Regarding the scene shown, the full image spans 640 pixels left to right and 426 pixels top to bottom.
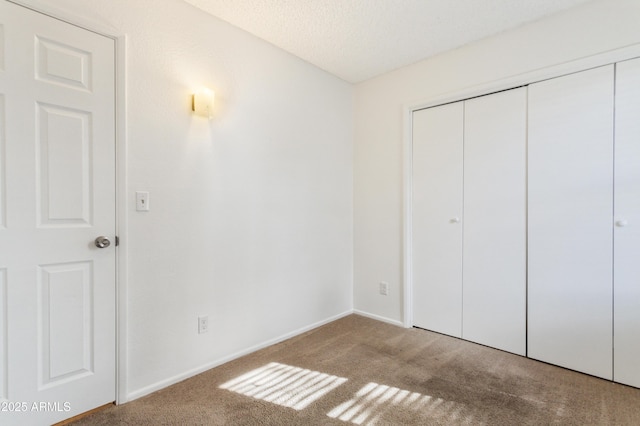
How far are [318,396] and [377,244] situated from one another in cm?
166

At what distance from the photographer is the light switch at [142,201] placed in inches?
72.6

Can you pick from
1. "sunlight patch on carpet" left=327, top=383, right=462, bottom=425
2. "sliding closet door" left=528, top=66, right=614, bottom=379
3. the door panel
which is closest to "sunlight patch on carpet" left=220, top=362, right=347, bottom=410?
"sunlight patch on carpet" left=327, top=383, right=462, bottom=425

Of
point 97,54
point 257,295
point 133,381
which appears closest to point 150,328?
point 133,381

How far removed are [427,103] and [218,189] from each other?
198cm

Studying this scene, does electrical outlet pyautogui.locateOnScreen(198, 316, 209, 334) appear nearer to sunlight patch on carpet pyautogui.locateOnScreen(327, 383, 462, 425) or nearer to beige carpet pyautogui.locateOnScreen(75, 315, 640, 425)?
beige carpet pyautogui.locateOnScreen(75, 315, 640, 425)

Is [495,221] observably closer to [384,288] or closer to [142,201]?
[384,288]

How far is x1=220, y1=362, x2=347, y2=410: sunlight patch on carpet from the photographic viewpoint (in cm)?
184

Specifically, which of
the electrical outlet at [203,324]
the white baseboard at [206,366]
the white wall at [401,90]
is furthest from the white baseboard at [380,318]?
the electrical outlet at [203,324]

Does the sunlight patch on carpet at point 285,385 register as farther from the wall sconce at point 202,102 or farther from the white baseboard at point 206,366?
the wall sconce at point 202,102

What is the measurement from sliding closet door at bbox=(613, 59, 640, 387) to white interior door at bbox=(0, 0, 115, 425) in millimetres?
3056

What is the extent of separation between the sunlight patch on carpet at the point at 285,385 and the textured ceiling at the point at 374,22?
96.8 inches

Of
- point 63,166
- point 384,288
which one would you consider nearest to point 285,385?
point 384,288

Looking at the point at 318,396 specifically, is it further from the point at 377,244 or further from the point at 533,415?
the point at 377,244

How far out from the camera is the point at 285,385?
1.98 m
